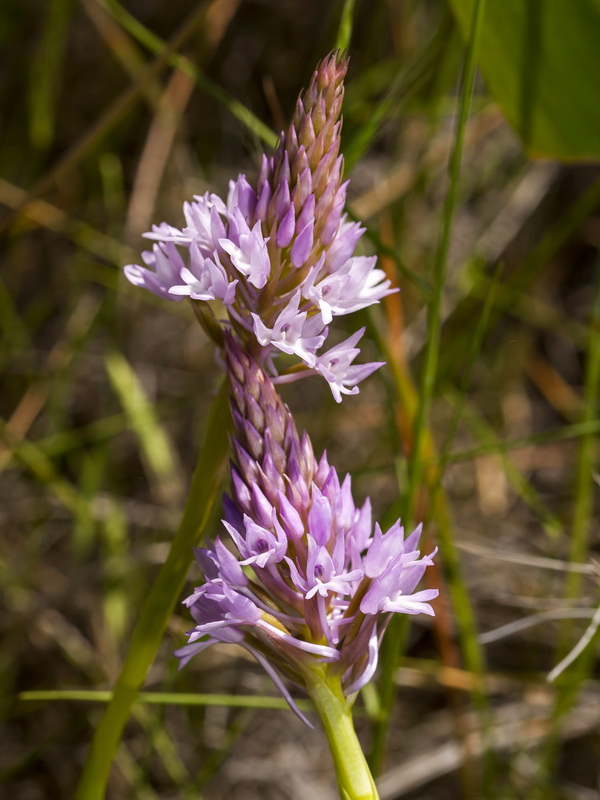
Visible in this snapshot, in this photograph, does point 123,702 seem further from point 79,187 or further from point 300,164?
point 79,187

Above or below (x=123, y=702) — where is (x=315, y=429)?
above

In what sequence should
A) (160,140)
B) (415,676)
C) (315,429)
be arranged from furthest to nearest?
(160,140) < (315,429) < (415,676)

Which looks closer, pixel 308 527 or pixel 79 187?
pixel 308 527

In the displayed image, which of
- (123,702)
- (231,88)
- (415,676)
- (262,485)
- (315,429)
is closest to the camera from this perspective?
(262,485)

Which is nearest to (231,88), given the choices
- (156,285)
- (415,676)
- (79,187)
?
(79,187)

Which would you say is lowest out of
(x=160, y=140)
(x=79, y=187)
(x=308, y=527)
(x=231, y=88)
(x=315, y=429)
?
(x=308, y=527)

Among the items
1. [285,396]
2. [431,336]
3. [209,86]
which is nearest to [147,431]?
[285,396]

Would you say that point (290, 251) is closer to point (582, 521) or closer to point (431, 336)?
point (431, 336)
